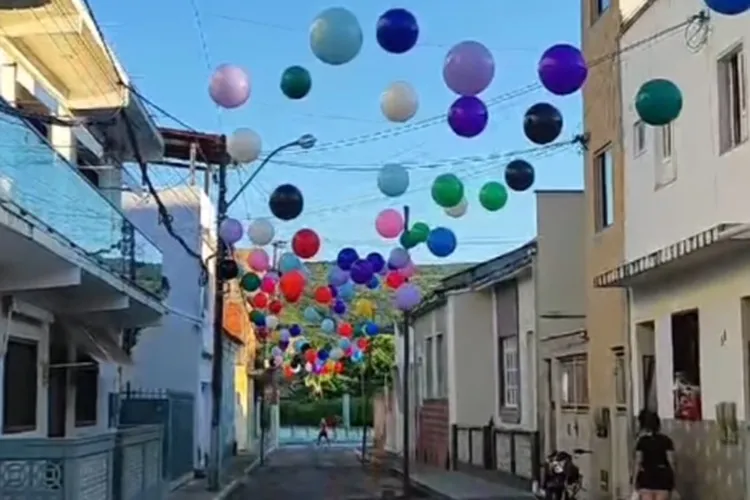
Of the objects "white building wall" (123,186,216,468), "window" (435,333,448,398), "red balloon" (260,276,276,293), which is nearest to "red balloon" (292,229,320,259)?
"red balloon" (260,276,276,293)

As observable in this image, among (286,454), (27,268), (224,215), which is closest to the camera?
(27,268)

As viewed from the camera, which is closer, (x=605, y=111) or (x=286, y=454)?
(x=605, y=111)

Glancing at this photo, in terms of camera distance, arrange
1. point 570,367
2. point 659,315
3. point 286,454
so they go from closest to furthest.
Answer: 1. point 659,315
2. point 570,367
3. point 286,454

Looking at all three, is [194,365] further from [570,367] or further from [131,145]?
[570,367]

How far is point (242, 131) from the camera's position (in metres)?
18.3

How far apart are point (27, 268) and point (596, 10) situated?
10.2m

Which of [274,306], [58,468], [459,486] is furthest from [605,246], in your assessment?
[274,306]

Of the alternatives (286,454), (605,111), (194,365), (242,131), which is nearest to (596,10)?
(605,111)

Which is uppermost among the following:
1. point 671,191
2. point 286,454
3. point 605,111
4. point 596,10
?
point 596,10

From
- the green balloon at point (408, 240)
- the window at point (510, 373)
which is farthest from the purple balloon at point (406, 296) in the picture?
the green balloon at point (408, 240)

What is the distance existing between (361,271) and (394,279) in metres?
1.77

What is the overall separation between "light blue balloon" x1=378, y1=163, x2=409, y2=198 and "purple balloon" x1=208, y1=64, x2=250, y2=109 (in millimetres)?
4015

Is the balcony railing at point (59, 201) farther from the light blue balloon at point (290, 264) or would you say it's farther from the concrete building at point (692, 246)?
the concrete building at point (692, 246)

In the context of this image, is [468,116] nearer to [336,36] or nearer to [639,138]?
[336,36]
